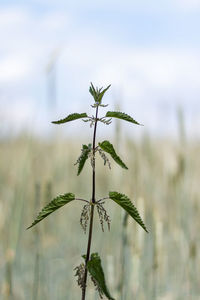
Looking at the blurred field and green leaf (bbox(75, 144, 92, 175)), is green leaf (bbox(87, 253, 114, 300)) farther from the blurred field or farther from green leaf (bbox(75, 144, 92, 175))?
the blurred field

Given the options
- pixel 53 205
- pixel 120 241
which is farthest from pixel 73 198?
pixel 120 241

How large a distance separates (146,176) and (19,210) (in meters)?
0.92

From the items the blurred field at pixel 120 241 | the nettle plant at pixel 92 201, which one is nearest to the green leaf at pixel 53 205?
the nettle plant at pixel 92 201

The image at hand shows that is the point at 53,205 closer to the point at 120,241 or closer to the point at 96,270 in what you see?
the point at 96,270

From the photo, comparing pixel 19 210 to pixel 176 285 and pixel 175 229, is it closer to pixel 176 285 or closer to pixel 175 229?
pixel 176 285

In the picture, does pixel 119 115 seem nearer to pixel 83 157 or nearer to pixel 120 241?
pixel 83 157

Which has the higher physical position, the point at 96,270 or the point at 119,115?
the point at 119,115

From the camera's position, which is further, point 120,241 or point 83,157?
point 120,241

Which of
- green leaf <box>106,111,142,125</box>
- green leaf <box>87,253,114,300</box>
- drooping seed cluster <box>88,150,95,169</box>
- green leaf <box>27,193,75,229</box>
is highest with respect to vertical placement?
green leaf <box>106,111,142,125</box>

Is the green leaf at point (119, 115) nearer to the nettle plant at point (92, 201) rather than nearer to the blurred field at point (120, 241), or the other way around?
the nettle plant at point (92, 201)

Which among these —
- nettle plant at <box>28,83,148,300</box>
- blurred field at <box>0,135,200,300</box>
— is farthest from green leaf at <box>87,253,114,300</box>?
blurred field at <box>0,135,200,300</box>

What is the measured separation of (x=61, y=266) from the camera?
195 cm

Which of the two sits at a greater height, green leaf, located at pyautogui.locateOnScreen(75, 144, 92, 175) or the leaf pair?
green leaf, located at pyautogui.locateOnScreen(75, 144, 92, 175)

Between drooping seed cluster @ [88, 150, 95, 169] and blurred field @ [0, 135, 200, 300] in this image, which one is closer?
drooping seed cluster @ [88, 150, 95, 169]
